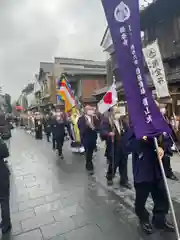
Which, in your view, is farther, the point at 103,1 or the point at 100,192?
the point at 100,192

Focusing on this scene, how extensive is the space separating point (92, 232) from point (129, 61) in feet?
8.31

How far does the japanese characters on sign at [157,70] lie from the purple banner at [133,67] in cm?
463

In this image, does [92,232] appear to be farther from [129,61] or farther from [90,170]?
[90,170]

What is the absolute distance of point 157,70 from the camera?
7809 millimetres

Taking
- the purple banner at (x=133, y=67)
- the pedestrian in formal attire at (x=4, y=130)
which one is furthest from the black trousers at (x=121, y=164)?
the purple banner at (x=133, y=67)

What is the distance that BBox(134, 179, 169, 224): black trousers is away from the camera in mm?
3354

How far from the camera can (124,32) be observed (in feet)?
8.86

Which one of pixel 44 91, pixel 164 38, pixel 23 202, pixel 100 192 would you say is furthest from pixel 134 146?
pixel 44 91

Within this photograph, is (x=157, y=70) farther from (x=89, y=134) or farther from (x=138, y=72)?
(x=138, y=72)

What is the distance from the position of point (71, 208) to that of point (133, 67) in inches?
118

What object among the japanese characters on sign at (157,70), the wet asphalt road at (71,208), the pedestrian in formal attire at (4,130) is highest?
the japanese characters on sign at (157,70)

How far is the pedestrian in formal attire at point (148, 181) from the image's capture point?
10.7 feet

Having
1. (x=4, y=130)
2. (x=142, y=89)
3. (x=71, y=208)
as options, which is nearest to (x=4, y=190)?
(x=71, y=208)

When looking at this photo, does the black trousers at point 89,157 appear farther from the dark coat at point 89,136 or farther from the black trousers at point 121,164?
the black trousers at point 121,164
